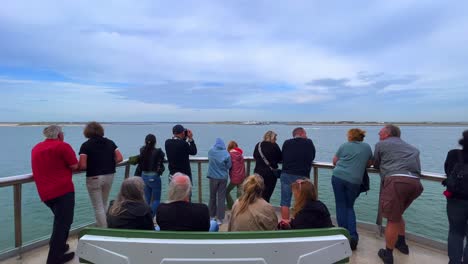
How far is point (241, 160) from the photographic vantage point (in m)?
4.87

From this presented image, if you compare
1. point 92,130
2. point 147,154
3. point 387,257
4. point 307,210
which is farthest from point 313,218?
point 147,154

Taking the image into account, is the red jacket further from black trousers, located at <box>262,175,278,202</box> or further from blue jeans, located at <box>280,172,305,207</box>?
blue jeans, located at <box>280,172,305,207</box>

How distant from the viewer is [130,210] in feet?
7.70

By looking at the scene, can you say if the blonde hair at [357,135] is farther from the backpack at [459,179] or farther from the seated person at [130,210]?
the seated person at [130,210]

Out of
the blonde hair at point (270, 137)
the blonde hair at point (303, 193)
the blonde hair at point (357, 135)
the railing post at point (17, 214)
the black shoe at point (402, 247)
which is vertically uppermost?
the blonde hair at point (357, 135)

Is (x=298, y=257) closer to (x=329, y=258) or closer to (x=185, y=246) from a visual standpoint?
(x=329, y=258)

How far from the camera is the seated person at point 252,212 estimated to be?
236 cm

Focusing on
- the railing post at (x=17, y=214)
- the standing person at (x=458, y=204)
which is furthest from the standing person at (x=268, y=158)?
the railing post at (x=17, y=214)

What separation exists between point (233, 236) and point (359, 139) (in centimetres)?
258

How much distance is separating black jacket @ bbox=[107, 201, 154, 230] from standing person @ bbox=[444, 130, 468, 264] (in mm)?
2748

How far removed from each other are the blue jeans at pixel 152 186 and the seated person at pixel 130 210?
6.48 ft

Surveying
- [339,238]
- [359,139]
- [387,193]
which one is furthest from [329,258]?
[359,139]

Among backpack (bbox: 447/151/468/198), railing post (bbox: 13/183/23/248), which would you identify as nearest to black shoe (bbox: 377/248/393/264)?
backpack (bbox: 447/151/468/198)

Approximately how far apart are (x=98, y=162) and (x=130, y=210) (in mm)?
1501
